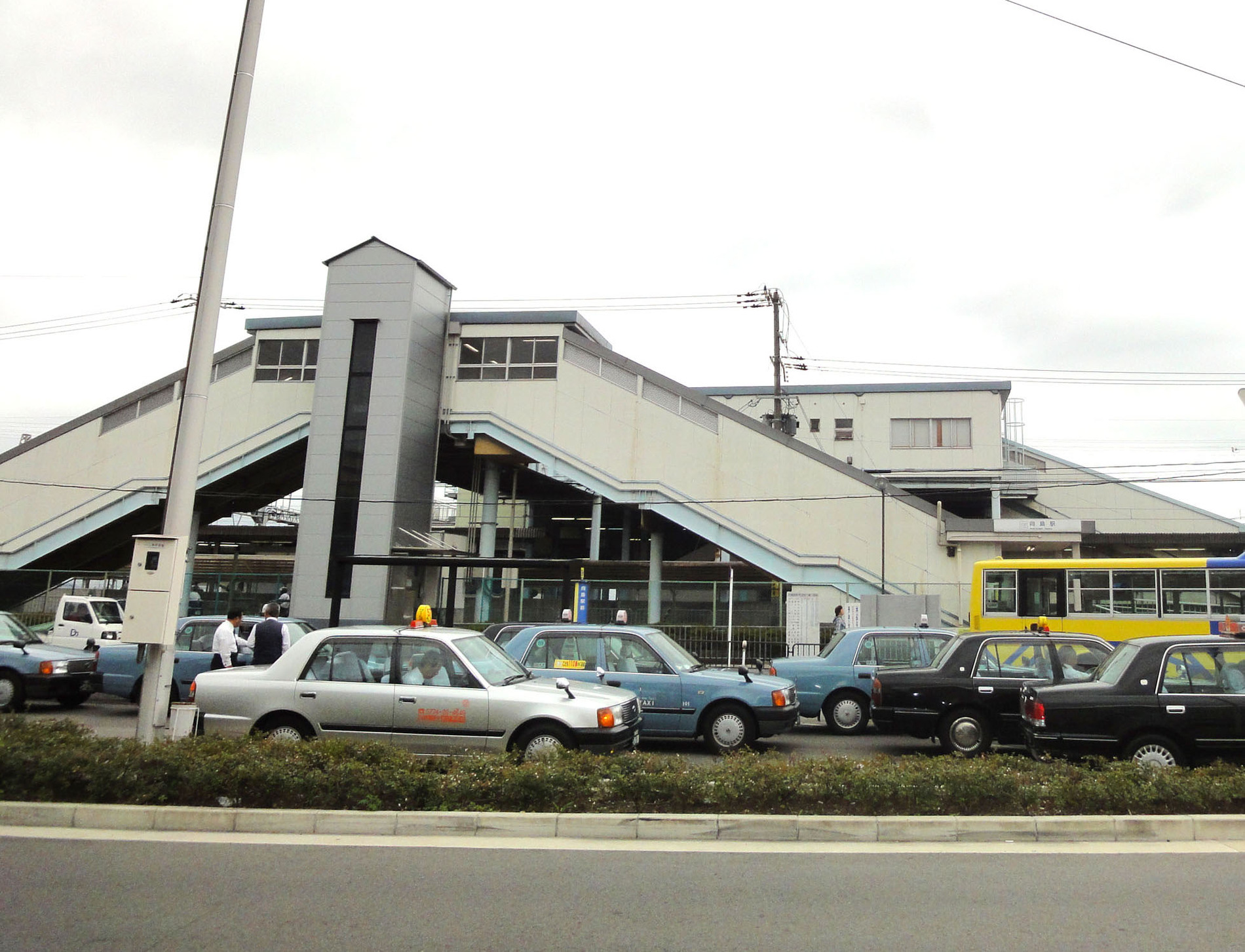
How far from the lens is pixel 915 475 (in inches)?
1662

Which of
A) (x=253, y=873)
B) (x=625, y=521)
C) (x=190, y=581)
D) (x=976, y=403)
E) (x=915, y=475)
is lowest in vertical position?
(x=253, y=873)

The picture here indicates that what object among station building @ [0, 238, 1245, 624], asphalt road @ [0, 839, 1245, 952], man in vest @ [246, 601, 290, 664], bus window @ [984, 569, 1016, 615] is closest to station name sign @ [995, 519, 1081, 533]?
station building @ [0, 238, 1245, 624]

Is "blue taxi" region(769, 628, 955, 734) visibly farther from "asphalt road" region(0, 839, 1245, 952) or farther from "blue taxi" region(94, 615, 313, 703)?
"blue taxi" region(94, 615, 313, 703)

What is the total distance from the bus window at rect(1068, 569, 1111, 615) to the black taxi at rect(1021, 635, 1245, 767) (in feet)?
38.9

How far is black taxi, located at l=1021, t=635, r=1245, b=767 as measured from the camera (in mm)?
9086

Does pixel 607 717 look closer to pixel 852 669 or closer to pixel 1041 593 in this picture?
pixel 852 669

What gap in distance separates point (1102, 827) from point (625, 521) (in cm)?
3291

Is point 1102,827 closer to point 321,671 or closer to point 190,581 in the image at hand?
point 321,671

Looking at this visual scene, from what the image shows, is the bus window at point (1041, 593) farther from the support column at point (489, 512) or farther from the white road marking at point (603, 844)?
the support column at point (489, 512)

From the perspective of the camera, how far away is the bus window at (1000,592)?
71.6 feet

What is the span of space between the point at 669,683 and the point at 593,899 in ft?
19.9

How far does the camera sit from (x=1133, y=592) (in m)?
20.2

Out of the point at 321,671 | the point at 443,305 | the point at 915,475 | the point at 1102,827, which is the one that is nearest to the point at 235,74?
the point at 321,671

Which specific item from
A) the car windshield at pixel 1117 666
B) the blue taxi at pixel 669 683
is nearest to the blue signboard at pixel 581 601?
the blue taxi at pixel 669 683
